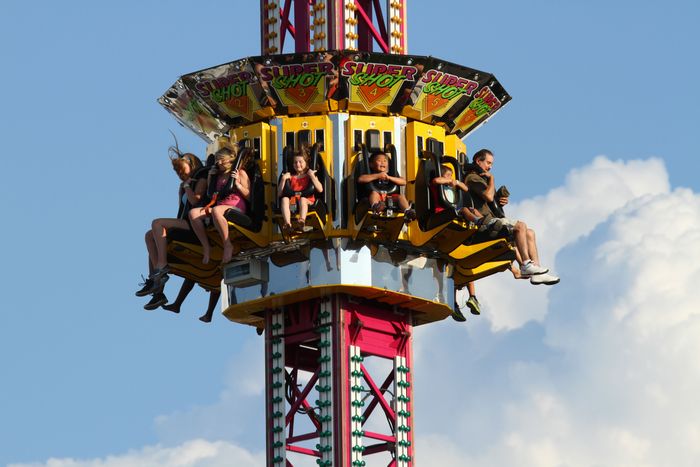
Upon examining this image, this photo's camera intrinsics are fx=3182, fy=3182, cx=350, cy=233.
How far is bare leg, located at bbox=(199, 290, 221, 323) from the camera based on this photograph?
284ft

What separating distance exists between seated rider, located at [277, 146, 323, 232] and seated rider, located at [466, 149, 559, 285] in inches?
180

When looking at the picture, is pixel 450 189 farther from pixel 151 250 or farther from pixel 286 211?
pixel 151 250

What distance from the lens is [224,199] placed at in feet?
272

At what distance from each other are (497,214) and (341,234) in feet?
15.3

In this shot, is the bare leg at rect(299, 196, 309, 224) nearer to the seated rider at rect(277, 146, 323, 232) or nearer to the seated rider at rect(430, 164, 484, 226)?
the seated rider at rect(277, 146, 323, 232)

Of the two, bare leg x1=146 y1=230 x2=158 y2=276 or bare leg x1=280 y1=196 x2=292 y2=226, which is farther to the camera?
bare leg x1=146 y1=230 x2=158 y2=276

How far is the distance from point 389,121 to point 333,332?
5.78 metres

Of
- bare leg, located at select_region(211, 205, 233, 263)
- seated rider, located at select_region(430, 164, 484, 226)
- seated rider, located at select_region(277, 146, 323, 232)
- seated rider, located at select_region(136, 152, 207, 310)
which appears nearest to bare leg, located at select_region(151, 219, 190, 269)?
seated rider, located at select_region(136, 152, 207, 310)

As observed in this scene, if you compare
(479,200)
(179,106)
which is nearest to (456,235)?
(479,200)

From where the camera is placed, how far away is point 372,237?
270ft

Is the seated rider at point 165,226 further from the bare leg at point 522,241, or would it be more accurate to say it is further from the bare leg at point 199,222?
the bare leg at point 522,241

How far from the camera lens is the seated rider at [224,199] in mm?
82312

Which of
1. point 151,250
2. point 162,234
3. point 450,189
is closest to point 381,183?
point 450,189

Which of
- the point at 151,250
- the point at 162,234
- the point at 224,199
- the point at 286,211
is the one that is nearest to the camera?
the point at 286,211
